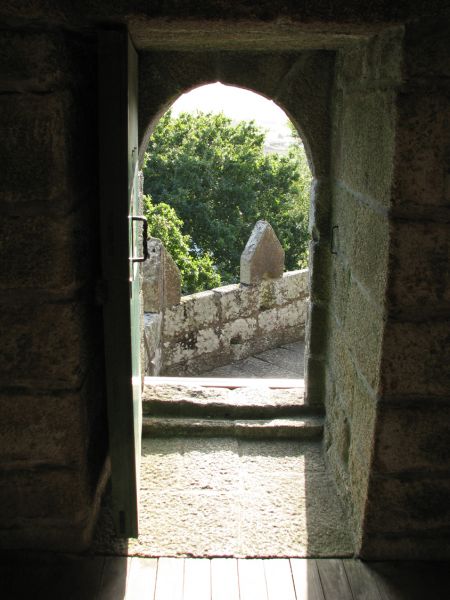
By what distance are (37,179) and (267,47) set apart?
1.19 m

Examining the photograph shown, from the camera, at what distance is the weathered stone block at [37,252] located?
2.12 m

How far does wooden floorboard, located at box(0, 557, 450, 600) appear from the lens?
7.52 feet

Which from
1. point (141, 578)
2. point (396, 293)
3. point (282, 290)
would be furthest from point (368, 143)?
point (282, 290)

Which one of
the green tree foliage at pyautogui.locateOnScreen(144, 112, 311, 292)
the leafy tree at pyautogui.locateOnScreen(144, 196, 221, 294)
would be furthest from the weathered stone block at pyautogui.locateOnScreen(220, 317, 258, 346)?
the green tree foliage at pyautogui.locateOnScreen(144, 112, 311, 292)

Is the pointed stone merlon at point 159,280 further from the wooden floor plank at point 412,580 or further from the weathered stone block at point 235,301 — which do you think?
the wooden floor plank at point 412,580

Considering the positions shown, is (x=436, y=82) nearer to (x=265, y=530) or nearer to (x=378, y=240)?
(x=378, y=240)

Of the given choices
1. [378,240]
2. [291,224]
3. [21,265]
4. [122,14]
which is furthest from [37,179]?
[291,224]

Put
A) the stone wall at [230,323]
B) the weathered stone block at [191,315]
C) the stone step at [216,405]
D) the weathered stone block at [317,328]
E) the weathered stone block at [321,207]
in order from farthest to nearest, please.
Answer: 1. the stone wall at [230,323]
2. the weathered stone block at [191,315]
3. the stone step at [216,405]
4. the weathered stone block at [317,328]
5. the weathered stone block at [321,207]

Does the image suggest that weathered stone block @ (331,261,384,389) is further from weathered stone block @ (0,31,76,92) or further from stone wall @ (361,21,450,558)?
weathered stone block @ (0,31,76,92)

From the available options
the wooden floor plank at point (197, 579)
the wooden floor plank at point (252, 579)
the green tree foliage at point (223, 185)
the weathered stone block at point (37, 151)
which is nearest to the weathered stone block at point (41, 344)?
the weathered stone block at point (37, 151)

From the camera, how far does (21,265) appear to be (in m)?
2.15

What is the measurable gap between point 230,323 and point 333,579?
3.87 meters

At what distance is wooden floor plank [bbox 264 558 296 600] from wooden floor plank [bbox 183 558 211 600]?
8.4 inches

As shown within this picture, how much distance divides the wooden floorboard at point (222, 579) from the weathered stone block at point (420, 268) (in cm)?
98
